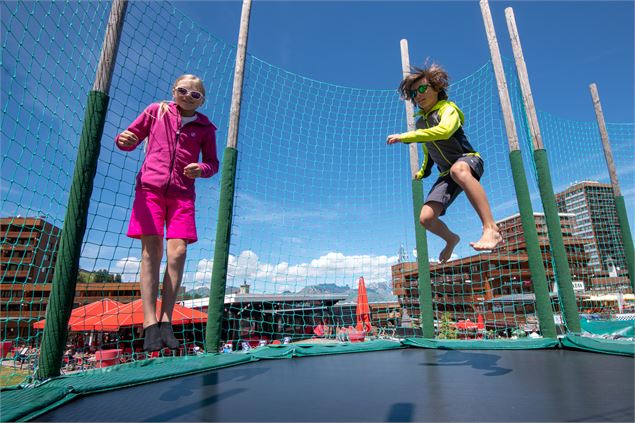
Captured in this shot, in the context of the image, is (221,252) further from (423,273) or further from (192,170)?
(423,273)

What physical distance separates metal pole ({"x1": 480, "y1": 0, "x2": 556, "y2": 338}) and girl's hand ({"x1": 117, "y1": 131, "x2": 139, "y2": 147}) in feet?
10.4

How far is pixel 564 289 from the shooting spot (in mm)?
3283

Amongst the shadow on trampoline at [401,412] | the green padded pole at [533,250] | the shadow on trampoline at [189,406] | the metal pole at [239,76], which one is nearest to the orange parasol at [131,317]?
the shadow on trampoline at [189,406]

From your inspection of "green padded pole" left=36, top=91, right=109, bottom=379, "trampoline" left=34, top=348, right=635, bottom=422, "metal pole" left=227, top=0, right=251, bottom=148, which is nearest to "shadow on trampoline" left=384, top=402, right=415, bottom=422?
"trampoline" left=34, top=348, right=635, bottom=422

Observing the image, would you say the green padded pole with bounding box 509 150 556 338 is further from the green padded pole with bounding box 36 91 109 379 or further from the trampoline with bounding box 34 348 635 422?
the green padded pole with bounding box 36 91 109 379

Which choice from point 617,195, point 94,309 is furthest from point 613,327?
point 94,309

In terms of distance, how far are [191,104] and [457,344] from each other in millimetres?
2703

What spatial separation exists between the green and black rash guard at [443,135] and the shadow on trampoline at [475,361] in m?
1.06

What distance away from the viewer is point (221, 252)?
2.89 metres

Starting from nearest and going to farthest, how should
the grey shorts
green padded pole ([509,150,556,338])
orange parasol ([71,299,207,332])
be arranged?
1. the grey shorts
2. orange parasol ([71,299,207,332])
3. green padded pole ([509,150,556,338])

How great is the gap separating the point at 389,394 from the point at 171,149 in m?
1.39

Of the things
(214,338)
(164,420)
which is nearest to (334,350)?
(214,338)

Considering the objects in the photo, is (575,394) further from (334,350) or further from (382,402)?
(334,350)

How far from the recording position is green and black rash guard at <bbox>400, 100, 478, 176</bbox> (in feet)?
5.72
